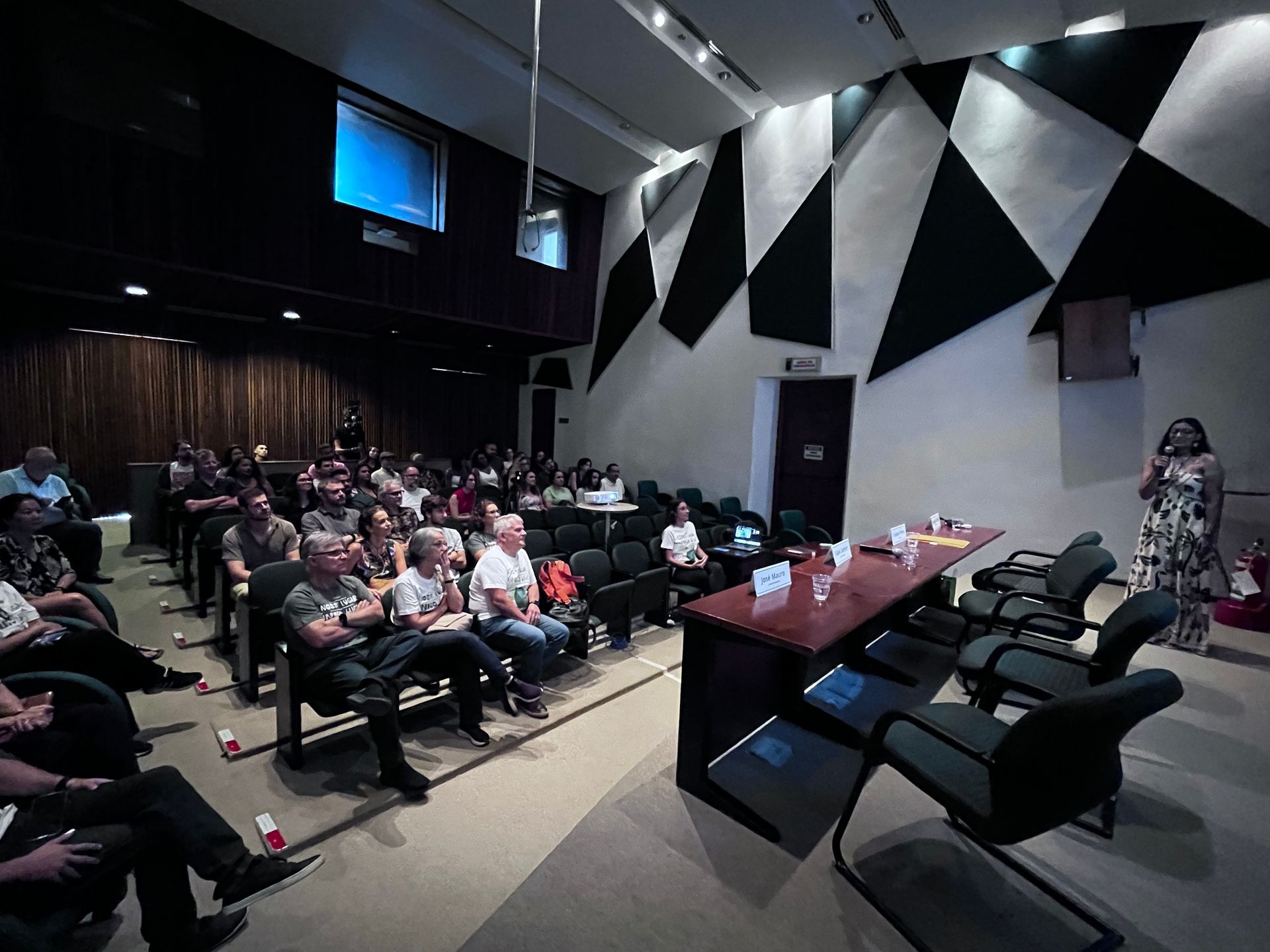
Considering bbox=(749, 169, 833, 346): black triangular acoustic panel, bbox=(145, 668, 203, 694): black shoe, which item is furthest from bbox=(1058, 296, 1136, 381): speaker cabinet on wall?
bbox=(145, 668, 203, 694): black shoe

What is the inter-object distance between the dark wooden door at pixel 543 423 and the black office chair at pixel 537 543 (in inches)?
227

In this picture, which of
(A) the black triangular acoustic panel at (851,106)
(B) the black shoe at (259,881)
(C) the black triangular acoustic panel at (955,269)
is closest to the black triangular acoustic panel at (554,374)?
(A) the black triangular acoustic panel at (851,106)

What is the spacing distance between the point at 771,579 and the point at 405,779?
1.83 m

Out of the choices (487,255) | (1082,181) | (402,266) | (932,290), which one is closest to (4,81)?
(402,266)

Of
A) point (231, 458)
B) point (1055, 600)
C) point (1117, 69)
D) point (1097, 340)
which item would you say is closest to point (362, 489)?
point (231, 458)

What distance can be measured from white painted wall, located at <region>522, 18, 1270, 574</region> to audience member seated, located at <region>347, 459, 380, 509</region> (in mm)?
4309

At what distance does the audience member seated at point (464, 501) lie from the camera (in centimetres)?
586

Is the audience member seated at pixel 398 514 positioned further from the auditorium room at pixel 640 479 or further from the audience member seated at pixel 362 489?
the audience member seated at pixel 362 489

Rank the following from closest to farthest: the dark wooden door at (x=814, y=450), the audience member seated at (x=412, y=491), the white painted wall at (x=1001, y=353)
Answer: the white painted wall at (x=1001, y=353) → the audience member seated at (x=412, y=491) → the dark wooden door at (x=814, y=450)

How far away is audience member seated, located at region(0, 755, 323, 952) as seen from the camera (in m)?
1.30

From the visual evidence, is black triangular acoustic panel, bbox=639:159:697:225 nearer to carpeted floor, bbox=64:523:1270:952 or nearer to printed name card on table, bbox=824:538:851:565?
printed name card on table, bbox=824:538:851:565

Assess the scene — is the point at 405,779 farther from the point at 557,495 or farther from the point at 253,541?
the point at 557,495

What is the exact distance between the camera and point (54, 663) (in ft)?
7.82

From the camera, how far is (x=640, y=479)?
878 centimetres
